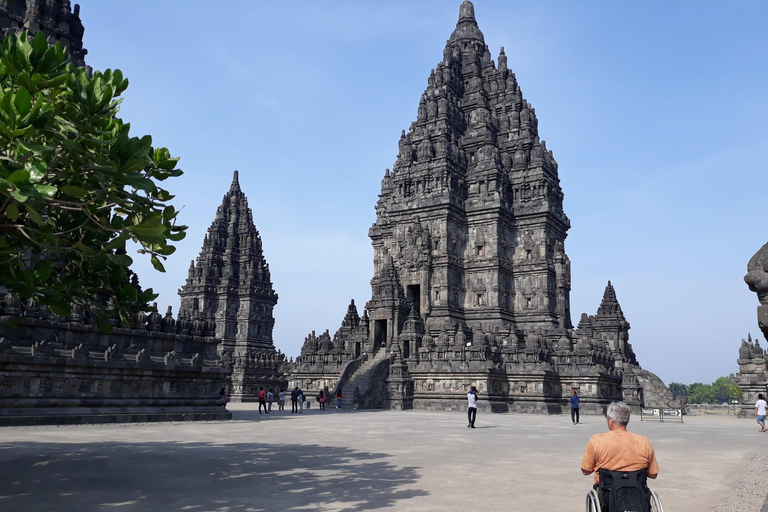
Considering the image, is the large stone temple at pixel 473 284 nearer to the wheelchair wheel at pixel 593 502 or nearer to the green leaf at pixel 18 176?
the wheelchair wheel at pixel 593 502

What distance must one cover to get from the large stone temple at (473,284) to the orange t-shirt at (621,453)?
94.4ft

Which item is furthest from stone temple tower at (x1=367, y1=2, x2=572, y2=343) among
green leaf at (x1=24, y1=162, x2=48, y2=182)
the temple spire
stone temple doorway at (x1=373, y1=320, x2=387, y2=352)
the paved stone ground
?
green leaf at (x1=24, y1=162, x2=48, y2=182)

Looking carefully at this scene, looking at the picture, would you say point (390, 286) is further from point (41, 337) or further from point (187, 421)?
point (41, 337)

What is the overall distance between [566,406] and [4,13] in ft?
110

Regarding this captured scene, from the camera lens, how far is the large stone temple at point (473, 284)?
35.4 meters

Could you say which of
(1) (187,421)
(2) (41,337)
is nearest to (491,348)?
(1) (187,421)

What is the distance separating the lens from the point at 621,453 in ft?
17.0

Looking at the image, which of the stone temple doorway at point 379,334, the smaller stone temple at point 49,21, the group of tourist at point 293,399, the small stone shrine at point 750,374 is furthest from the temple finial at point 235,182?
the small stone shrine at point 750,374

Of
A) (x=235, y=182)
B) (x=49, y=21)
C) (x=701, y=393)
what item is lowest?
(x=701, y=393)

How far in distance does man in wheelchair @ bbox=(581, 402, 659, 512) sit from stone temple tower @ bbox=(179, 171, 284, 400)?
52587 mm

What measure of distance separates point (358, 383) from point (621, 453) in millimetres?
30943

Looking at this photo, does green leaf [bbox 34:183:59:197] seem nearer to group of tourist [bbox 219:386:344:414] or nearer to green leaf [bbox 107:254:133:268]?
green leaf [bbox 107:254:133:268]

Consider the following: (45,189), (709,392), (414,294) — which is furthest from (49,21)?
(709,392)

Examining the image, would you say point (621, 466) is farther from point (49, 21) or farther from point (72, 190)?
point (49, 21)
